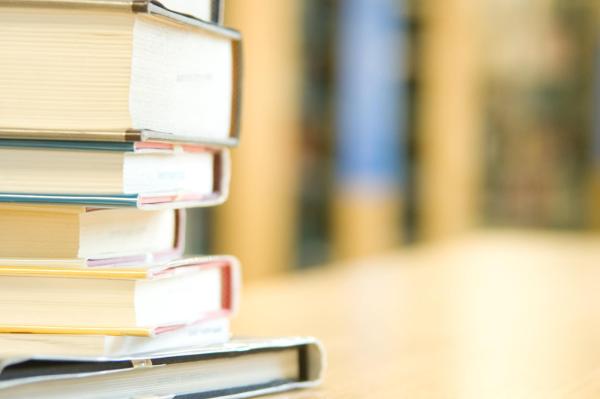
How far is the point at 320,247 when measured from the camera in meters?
4.74

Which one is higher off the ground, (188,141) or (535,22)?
(535,22)

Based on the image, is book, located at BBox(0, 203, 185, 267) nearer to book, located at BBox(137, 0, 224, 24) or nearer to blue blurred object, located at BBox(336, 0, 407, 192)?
book, located at BBox(137, 0, 224, 24)

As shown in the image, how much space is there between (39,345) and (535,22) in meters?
5.47

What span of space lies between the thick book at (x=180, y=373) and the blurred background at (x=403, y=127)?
3.05 metres

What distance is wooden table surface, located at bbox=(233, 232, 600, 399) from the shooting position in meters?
0.78

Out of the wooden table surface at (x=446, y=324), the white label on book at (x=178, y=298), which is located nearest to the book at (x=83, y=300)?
the white label on book at (x=178, y=298)

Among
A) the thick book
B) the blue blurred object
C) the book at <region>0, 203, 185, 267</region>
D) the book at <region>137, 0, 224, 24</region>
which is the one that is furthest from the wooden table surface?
the blue blurred object

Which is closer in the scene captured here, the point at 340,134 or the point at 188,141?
the point at 188,141

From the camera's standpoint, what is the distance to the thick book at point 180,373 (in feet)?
1.84

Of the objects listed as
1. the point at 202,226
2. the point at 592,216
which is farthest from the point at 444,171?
the point at 202,226

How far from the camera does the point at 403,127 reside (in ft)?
17.5

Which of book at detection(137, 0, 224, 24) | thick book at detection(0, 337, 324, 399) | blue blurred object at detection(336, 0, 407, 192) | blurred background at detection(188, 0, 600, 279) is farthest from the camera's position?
blue blurred object at detection(336, 0, 407, 192)

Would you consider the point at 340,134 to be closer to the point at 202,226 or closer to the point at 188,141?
the point at 202,226

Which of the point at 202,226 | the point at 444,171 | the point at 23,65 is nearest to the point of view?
the point at 23,65
